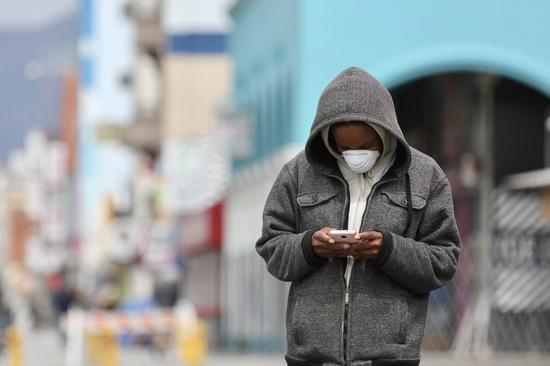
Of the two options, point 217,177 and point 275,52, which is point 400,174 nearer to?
point 275,52

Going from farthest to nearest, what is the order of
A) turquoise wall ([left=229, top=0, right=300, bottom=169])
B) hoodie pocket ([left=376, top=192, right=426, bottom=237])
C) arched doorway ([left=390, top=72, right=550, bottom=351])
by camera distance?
arched doorway ([left=390, top=72, right=550, bottom=351]) → turquoise wall ([left=229, top=0, right=300, bottom=169]) → hoodie pocket ([left=376, top=192, right=426, bottom=237])

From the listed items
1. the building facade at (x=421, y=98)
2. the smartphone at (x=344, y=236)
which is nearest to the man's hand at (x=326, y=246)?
the smartphone at (x=344, y=236)

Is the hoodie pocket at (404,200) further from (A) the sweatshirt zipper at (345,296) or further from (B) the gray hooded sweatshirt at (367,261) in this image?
(A) the sweatshirt zipper at (345,296)

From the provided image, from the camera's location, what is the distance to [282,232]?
255 inches

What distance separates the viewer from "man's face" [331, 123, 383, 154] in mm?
6215

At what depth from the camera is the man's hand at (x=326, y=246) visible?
20.0 ft

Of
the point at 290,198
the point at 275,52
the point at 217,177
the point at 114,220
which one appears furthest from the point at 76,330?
the point at 114,220

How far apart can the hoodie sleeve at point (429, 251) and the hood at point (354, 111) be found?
0.19 meters

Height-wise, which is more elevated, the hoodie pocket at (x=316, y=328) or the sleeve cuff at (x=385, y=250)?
the sleeve cuff at (x=385, y=250)

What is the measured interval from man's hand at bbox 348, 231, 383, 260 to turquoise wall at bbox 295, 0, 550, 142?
56.4 ft

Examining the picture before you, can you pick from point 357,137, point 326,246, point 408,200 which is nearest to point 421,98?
point 408,200

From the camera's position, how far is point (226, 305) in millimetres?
Answer: 32312

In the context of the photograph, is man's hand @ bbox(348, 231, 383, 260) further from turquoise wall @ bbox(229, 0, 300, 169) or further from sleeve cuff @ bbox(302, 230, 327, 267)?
turquoise wall @ bbox(229, 0, 300, 169)

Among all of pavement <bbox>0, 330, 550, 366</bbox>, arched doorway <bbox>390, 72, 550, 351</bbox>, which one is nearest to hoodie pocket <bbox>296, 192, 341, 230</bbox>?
pavement <bbox>0, 330, 550, 366</bbox>
